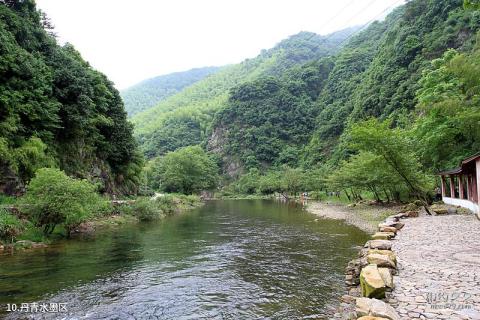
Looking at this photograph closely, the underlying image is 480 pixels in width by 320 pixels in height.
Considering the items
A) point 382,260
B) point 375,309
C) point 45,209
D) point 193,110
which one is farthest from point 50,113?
point 193,110

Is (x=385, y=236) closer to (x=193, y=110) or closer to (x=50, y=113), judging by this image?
(x=50, y=113)

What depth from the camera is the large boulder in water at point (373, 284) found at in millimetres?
7652

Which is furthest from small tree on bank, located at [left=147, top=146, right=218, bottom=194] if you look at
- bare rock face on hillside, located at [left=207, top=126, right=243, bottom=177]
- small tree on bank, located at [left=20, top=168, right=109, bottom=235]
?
small tree on bank, located at [left=20, top=168, right=109, bottom=235]

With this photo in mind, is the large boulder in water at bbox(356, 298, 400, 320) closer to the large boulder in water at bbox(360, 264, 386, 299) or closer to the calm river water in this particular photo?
the large boulder in water at bbox(360, 264, 386, 299)

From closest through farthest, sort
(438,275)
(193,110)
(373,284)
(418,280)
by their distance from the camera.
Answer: (373,284) < (418,280) < (438,275) < (193,110)

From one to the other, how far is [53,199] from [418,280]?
18.7 metres

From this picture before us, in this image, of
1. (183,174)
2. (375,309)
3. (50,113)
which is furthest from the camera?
(183,174)

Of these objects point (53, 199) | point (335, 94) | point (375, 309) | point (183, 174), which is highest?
point (335, 94)

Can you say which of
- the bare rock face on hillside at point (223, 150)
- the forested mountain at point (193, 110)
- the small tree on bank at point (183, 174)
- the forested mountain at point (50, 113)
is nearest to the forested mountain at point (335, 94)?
the bare rock face on hillside at point (223, 150)

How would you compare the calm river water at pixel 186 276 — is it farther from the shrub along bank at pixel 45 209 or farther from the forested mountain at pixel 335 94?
the forested mountain at pixel 335 94

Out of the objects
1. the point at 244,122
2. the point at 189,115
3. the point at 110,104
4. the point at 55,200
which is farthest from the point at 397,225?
the point at 189,115

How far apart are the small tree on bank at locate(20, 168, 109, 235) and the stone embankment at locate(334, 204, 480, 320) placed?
15.9 m

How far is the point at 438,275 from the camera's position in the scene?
8891 mm

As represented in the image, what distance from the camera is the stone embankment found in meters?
6.69
